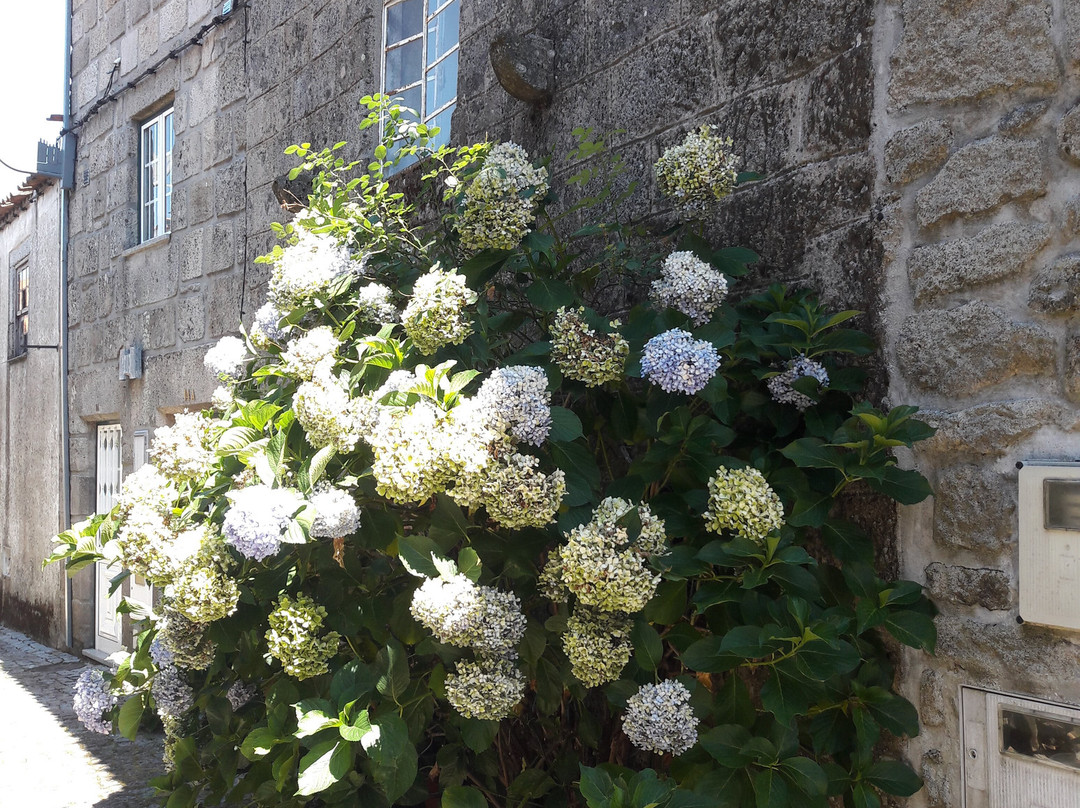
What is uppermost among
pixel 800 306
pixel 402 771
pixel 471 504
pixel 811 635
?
pixel 800 306

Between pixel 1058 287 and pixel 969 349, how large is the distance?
218mm

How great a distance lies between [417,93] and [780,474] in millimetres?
3304

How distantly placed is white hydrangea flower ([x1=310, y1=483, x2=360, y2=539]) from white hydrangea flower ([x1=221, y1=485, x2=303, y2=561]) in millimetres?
60

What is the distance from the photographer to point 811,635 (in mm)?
1850

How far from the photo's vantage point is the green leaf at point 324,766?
6.50 ft

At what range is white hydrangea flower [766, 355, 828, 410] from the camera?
2195 millimetres

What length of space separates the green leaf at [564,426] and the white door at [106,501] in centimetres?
674

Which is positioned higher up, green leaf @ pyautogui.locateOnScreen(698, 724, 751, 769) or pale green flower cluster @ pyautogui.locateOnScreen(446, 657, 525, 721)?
pale green flower cluster @ pyautogui.locateOnScreen(446, 657, 525, 721)

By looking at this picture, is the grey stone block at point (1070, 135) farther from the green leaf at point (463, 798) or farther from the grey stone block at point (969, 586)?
the green leaf at point (463, 798)

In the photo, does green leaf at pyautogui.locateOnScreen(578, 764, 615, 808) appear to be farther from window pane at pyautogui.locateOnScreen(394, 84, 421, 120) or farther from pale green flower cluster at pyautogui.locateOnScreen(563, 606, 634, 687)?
window pane at pyautogui.locateOnScreen(394, 84, 421, 120)

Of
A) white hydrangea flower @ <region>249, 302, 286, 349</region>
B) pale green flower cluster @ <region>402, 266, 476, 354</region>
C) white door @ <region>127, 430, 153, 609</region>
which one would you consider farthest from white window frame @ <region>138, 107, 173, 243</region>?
pale green flower cluster @ <region>402, 266, 476, 354</region>

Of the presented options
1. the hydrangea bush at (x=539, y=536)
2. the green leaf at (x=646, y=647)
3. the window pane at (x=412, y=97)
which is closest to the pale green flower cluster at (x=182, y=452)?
the hydrangea bush at (x=539, y=536)

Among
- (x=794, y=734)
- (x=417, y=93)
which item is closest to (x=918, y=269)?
(x=794, y=734)

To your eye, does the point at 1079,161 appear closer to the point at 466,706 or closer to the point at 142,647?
the point at 466,706
